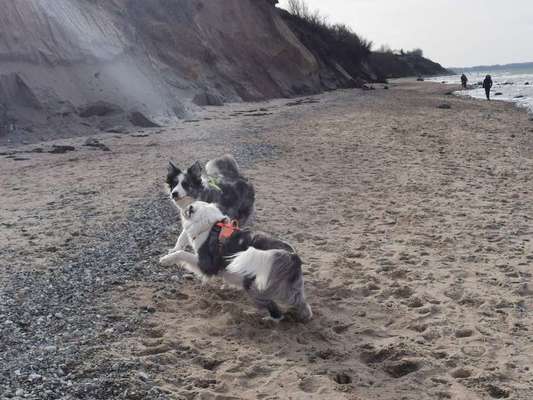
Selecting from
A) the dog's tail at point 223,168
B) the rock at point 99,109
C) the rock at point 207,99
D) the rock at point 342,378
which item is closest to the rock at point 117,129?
the rock at point 99,109

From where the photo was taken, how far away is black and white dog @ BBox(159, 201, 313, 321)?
5004 millimetres

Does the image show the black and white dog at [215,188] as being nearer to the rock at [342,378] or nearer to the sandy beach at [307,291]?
the sandy beach at [307,291]

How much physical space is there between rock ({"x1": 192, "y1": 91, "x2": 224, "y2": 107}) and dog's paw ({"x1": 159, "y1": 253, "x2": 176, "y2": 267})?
20964 millimetres

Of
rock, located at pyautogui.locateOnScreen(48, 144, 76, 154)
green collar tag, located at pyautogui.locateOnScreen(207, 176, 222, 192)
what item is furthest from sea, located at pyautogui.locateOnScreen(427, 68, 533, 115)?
green collar tag, located at pyautogui.locateOnScreen(207, 176, 222, 192)

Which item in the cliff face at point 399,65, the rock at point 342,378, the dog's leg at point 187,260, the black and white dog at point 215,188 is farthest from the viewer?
the cliff face at point 399,65

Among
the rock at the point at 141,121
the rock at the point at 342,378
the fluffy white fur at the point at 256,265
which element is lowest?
the rock at the point at 342,378

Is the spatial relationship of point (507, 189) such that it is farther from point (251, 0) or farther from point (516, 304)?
point (251, 0)

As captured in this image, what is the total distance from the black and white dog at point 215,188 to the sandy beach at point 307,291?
0.76 metres

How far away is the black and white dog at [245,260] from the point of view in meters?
5.00

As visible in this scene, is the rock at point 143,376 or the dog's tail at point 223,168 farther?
the dog's tail at point 223,168

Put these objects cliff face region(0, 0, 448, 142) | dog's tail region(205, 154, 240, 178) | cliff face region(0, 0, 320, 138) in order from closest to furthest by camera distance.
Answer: dog's tail region(205, 154, 240, 178) < cliff face region(0, 0, 448, 142) < cliff face region(0, 0, 320, 138)

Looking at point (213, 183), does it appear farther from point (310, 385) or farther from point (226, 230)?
point (310, 385)

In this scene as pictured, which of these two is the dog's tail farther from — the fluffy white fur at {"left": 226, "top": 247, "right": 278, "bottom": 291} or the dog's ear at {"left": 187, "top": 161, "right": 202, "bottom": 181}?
the fluffy white fur at {"left": 226, "top": 247, "right": 278, "bottom": 291}

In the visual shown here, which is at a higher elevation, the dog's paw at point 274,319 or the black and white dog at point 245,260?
the black and white dog at point 245,260
